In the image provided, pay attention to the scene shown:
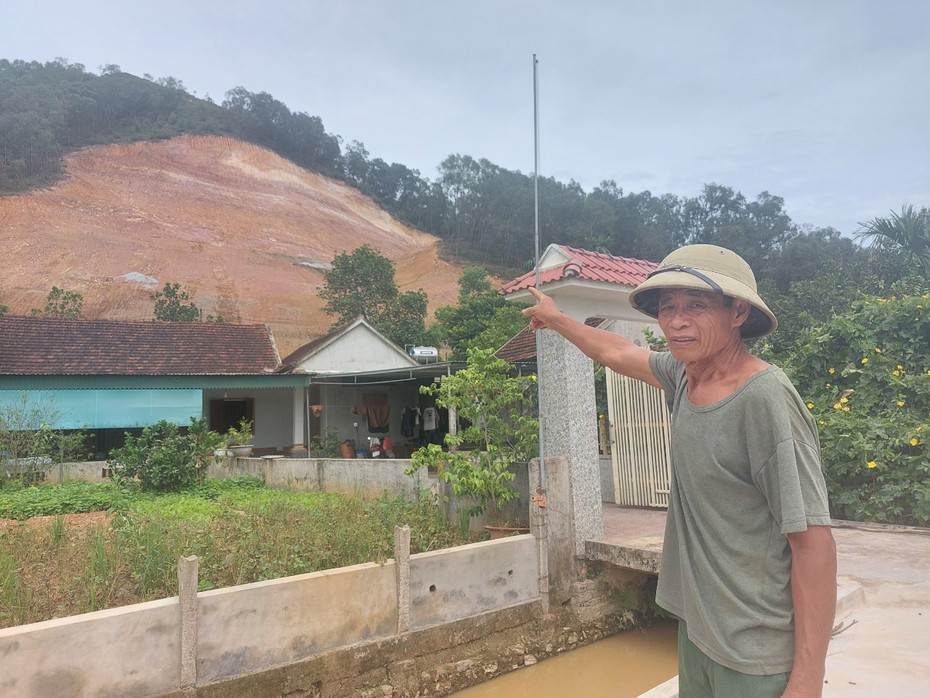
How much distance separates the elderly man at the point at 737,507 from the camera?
1.24 m

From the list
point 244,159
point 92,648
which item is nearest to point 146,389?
point 92,648

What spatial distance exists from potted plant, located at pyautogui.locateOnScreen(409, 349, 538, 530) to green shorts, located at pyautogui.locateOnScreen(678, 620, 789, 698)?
4.80 meters

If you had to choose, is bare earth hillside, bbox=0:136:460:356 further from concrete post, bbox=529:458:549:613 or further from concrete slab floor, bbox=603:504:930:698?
concrete slab floor, bbox=603:504:930:698

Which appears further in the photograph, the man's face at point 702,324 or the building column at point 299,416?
the building column at point 299,416

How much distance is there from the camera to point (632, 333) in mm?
12828

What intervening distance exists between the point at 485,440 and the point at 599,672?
244cm

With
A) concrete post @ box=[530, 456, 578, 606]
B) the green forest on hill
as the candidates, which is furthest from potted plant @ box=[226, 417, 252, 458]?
the green forest on hill

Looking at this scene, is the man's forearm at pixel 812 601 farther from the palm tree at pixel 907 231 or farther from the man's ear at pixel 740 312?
the palm tree at pixel 907 231

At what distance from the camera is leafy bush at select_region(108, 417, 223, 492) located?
392 inches

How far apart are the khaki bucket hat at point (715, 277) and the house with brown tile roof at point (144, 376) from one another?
14553mm

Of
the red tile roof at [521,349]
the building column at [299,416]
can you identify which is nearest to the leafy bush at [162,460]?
the building column at [299,416]

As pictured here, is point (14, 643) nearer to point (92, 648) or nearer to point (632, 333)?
point (92, 648)

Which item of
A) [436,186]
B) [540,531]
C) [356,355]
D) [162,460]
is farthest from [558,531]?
[436,186]

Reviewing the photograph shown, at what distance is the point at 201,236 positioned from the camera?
50.7 metres
